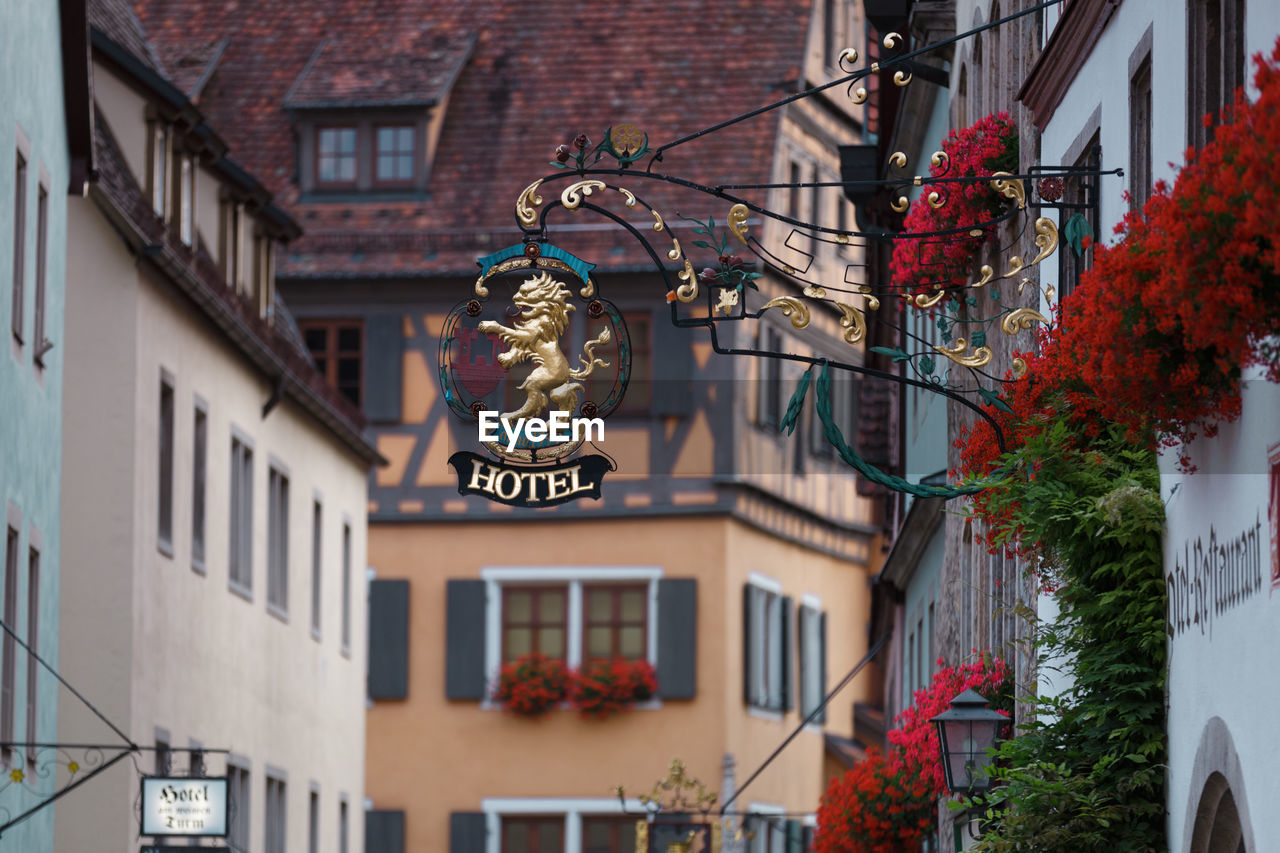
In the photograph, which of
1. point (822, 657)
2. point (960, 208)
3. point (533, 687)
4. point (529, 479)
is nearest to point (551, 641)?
point (533, 687)

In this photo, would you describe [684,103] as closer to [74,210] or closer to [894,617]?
[894,617]

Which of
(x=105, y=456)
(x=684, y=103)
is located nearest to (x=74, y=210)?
(x=105, y=456)

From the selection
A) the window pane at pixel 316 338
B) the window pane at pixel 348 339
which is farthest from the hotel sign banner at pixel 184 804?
the window pane at pixel 316 338

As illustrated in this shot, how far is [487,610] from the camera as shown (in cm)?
3278

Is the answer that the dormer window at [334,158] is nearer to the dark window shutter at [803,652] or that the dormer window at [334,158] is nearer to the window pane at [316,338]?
the window pane at [316,338]

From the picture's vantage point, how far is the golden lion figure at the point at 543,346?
9734mm

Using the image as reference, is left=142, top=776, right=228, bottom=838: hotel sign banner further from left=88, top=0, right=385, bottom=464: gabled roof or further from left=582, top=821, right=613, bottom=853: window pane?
left=582, top=821, right=613, bottom=853: window pane

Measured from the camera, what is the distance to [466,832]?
1266 inches

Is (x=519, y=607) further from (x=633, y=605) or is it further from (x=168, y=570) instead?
(x=168, y=570)

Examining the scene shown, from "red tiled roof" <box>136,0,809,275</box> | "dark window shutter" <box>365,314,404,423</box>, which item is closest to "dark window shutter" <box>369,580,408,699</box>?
"dark window shutter" <box>365,314,404,423</box>

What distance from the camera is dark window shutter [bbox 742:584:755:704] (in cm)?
3269

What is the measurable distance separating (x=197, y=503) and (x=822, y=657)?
45.4ft

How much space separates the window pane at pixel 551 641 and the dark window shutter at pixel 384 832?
2.65m

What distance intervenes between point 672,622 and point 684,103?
684cm
